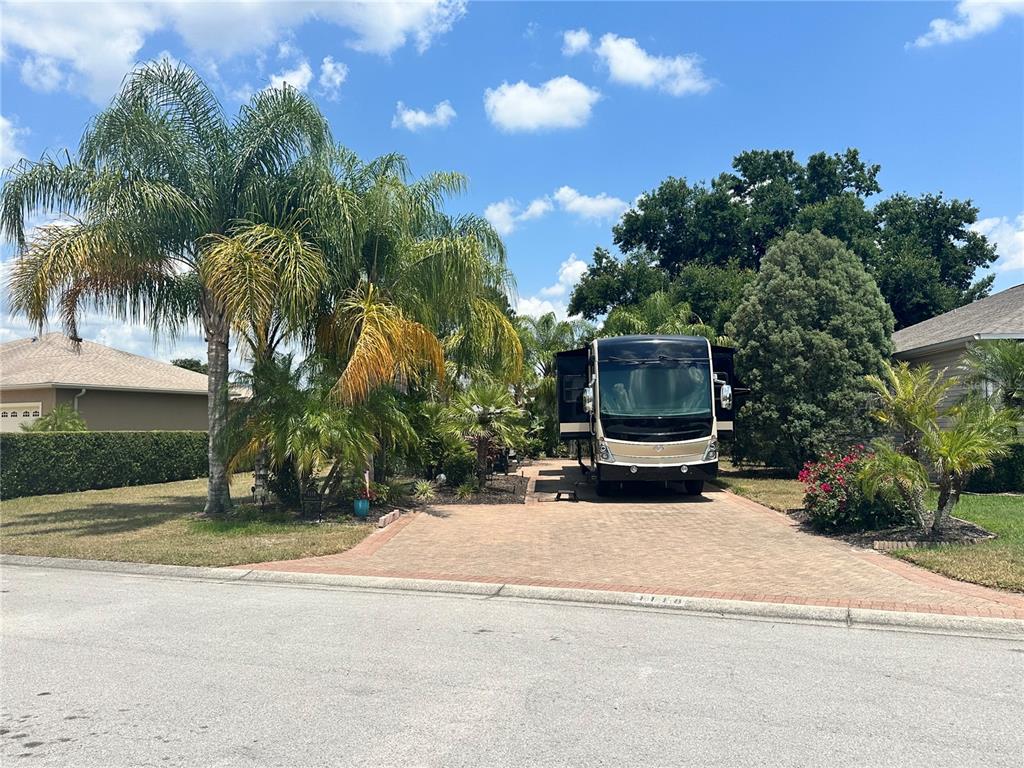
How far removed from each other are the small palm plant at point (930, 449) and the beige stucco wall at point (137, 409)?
2167cm

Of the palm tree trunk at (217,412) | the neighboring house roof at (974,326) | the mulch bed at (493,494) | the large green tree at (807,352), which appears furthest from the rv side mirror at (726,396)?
the palm tree trunk at (217,412)

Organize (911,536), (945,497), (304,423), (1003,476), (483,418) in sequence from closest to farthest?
(945,497), (911,536), (304,423), (1003,476), (483,418)

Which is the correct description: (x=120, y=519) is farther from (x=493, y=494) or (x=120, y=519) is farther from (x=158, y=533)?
(x=493, y=494)

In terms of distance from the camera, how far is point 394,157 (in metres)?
14.5

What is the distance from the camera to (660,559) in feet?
31.5

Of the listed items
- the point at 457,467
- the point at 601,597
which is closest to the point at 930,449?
the point at 601,597

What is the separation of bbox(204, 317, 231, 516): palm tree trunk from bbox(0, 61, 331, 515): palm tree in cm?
2

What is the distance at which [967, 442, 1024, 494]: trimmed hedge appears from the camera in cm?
1488

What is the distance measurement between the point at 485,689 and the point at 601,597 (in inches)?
117

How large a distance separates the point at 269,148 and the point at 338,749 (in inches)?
445

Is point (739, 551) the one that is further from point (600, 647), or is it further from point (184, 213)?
point (184, 213)

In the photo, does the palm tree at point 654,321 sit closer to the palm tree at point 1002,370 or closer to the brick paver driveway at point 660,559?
the palm tree at point 1002,370

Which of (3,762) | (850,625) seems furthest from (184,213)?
(850,625)

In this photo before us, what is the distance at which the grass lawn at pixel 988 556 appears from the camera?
783 cm
